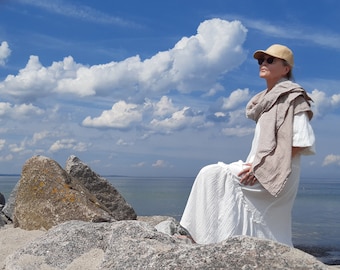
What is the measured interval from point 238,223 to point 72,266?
186 cm

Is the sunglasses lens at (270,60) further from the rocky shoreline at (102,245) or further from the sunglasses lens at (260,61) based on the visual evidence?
the rocky shoreline at (102,245)

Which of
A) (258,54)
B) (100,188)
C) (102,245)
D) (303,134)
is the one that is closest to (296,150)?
(303,134)

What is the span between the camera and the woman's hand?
5.35 m

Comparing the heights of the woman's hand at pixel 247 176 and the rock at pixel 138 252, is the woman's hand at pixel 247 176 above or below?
above

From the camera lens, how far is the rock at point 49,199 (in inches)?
291

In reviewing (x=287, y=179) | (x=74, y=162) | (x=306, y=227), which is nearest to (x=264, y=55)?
(x=287, y=179)

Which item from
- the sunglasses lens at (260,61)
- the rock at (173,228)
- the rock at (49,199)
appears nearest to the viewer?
the rock at (173,228)

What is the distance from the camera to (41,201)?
7.63 metres

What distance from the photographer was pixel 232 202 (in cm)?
539

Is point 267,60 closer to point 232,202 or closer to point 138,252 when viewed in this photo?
point 232,202

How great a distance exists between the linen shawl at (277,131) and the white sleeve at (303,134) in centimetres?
5

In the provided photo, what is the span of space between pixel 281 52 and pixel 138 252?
2931mm

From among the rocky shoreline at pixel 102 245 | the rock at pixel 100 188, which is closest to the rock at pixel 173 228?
the rocky shoreline at pixel 102 245

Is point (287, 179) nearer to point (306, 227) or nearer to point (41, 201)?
point (41, 201)
